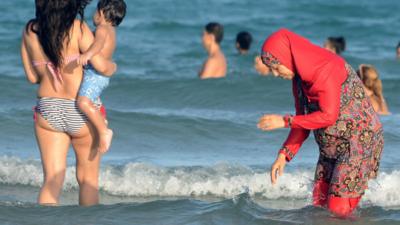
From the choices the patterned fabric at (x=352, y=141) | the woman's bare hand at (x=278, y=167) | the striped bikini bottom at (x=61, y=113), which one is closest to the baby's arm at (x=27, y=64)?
the striped bikini bottom at (x=61, y=113)

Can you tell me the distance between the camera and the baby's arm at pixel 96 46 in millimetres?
5512

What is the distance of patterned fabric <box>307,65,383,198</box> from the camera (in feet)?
17.9

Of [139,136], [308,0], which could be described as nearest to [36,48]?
[139,136]

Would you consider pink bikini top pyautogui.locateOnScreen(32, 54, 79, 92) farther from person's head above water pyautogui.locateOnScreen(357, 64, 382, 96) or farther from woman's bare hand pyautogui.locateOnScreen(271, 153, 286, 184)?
person's head above water pyautogui.locateOnScreen(357, 64, 382, 96)

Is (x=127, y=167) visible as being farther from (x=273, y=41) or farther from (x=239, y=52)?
(x=239, y=52)

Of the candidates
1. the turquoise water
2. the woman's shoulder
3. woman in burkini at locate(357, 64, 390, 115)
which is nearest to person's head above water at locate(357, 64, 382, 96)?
woman in burkini at locate(357, 64, 390, 115)

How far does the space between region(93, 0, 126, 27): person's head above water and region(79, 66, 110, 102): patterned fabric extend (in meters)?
0.34

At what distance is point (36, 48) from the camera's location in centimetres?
572

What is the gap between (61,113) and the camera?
5758 millimetres

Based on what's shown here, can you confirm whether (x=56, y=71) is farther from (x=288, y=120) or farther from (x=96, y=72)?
→ (x=288, y=120)

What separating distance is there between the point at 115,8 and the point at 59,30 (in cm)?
43

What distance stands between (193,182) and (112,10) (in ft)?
9.35

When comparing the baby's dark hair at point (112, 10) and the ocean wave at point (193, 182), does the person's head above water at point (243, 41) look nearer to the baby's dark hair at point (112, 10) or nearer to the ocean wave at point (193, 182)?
the ocean wave at point (193, 182)

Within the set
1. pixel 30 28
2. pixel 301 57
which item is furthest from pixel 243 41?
pixel 301 57
